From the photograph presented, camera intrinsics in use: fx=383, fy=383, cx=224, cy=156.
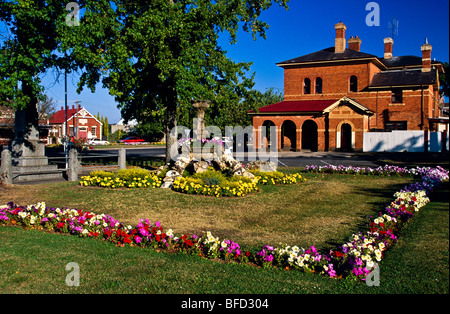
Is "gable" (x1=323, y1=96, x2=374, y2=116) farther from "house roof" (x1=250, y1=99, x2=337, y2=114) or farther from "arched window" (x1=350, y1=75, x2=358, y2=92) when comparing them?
"arched window" (x1=350, y1=75, x2=358, y2=92)

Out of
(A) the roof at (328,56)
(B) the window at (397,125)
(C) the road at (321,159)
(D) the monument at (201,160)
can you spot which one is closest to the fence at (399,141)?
(B) the window at (397,125)

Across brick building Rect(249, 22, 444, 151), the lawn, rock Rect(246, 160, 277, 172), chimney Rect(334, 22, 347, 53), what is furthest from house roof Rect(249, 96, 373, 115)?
the lawn

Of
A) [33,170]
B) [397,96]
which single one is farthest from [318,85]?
[33,170]

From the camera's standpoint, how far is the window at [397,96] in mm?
43456

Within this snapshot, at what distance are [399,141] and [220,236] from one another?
3535 cm

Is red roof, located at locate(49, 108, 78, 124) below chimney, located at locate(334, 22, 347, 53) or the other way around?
below

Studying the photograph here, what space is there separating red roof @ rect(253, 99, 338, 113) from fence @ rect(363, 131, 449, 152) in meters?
5.94

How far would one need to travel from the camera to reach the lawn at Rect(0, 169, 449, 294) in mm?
→ 5113

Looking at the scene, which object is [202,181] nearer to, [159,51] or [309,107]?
[159,51]

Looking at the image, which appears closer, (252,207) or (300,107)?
(252,207)

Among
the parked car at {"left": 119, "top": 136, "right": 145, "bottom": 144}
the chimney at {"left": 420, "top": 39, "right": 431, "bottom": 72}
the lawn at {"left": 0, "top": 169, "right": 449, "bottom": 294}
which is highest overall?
the chimney at {"left": 420, "top": 39, "right": 431, "bottom": 72}

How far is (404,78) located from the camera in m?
43.6

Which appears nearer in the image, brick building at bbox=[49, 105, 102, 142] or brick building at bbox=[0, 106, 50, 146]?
brick building at bbox=[0, 106, 50, 146]
